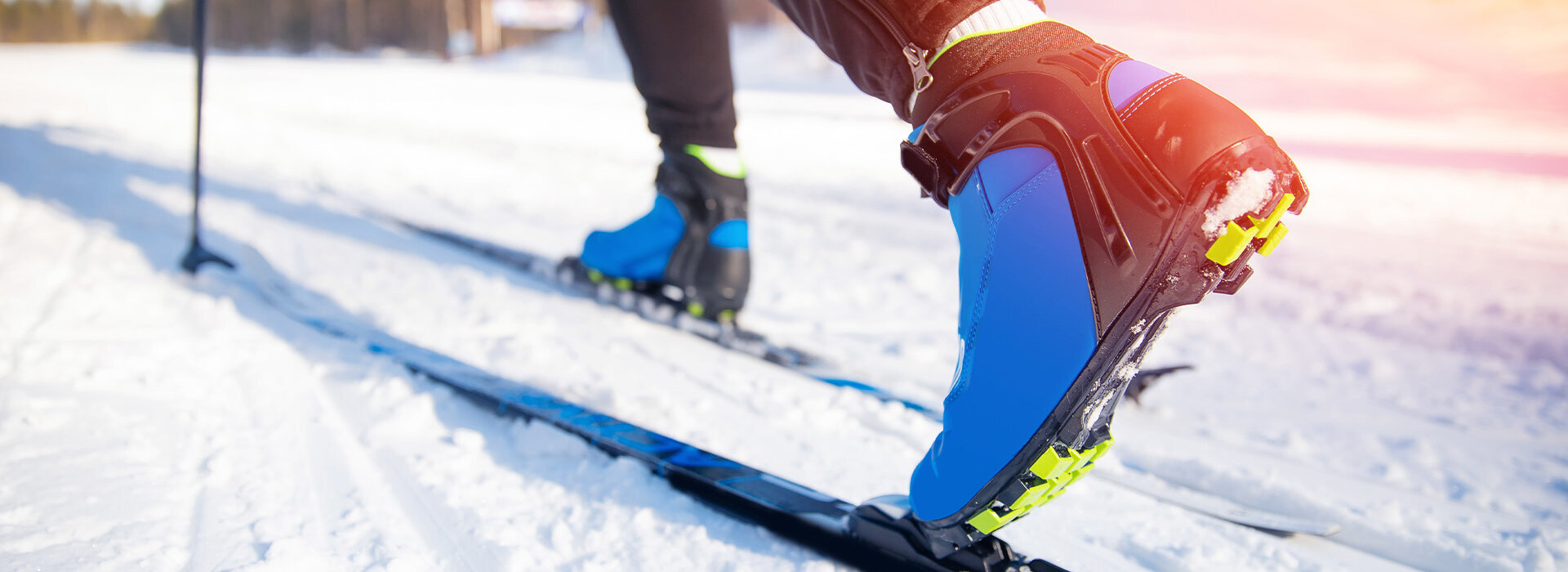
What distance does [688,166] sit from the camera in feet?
4.52

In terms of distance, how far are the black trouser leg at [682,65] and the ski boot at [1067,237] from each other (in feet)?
2.26

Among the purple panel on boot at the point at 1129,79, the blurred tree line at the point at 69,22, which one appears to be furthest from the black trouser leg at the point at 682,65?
the blurred tree line at the point at 69,22

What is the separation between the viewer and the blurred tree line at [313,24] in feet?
75.5

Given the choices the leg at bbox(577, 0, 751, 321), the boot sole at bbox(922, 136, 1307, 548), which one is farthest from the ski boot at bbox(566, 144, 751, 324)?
the boot sole at bbox(922, 136, 1307, 548)

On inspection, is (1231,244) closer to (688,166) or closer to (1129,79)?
(1129,79)

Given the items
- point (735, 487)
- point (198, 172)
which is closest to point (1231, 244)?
point (735, 487)

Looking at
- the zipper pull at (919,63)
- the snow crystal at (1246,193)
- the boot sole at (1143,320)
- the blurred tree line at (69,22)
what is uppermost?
the zipper pull at (919,63)

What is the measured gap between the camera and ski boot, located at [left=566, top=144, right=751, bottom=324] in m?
1.38

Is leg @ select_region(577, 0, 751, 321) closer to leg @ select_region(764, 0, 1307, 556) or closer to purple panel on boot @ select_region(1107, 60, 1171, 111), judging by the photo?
leg @ select_region(764, 0, 1307, 556)

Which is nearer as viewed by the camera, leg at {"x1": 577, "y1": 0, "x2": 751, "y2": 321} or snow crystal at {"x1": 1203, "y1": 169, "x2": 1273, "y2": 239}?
snow crystal at {"x1": 1203, "y1": 169, "x2": 1273, "y2": 239}

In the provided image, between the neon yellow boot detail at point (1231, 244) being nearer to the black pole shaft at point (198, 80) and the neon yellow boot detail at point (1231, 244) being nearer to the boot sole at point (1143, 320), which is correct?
the boot sole at point (1143, 320)

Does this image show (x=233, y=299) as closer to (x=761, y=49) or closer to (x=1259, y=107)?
(x=1259, y=107)

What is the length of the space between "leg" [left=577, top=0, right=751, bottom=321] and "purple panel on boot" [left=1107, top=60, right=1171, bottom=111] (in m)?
0.79

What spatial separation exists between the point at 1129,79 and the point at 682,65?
826 mm
